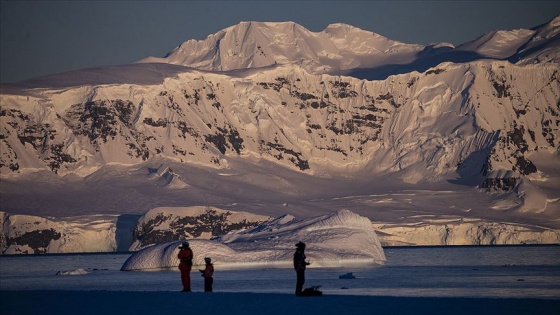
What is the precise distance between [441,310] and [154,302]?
35.5 feet

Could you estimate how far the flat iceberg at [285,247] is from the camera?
347 feet

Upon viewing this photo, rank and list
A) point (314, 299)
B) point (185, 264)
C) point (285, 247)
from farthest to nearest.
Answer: point (285, 247)
point (185, 264)
point (314, 299)

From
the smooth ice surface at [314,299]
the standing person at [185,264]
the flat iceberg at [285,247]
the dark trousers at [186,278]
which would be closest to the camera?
the smooth ice surface at [314,299]

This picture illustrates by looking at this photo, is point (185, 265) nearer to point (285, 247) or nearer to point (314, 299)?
point (314, 299)

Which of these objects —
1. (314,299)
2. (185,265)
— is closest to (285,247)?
(185,265)

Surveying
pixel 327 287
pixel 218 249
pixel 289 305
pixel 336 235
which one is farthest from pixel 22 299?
pixel 336 235

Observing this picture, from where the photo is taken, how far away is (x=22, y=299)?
2064 inches

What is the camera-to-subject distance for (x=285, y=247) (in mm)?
108875

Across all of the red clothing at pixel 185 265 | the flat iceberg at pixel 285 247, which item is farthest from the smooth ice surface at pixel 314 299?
the red clothing at pixel 185 265

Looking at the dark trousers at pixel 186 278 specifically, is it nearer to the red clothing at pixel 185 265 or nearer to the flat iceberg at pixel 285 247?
the red clothing at pixel 185 265

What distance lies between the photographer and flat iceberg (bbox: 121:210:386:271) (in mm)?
105688

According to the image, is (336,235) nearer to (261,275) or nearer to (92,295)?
(261,275)

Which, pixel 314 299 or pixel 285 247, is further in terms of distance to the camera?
pixel 285 247

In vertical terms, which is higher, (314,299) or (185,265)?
(185,265)
